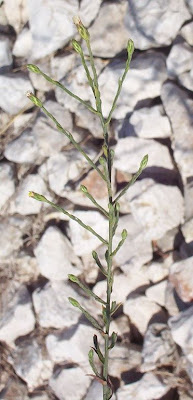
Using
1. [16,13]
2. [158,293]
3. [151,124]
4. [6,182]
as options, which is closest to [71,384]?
[158,293]

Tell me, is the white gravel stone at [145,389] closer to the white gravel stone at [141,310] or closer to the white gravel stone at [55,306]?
the white gravel stone at [141,310]

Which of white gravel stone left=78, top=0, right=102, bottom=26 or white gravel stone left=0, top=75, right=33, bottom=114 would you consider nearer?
white gravel stone left=78, top=0, right=102, bottom=26

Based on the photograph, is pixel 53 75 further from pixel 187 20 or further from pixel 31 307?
pixel 31 307

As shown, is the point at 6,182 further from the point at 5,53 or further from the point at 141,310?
the point at 141,310

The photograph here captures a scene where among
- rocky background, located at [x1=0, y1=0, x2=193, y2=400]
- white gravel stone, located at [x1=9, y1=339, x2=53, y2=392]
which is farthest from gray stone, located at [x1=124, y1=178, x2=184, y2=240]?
white gravel stone, located at [x1=9, y1=339, x2=53, y2=392]

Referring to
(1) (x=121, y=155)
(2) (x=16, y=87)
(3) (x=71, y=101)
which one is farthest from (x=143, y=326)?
(2) (x=16, y=87)

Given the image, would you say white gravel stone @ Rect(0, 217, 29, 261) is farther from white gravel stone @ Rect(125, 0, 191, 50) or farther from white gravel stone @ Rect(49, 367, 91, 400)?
white gravel stone @ Rect(125, 0, 191, 50)
